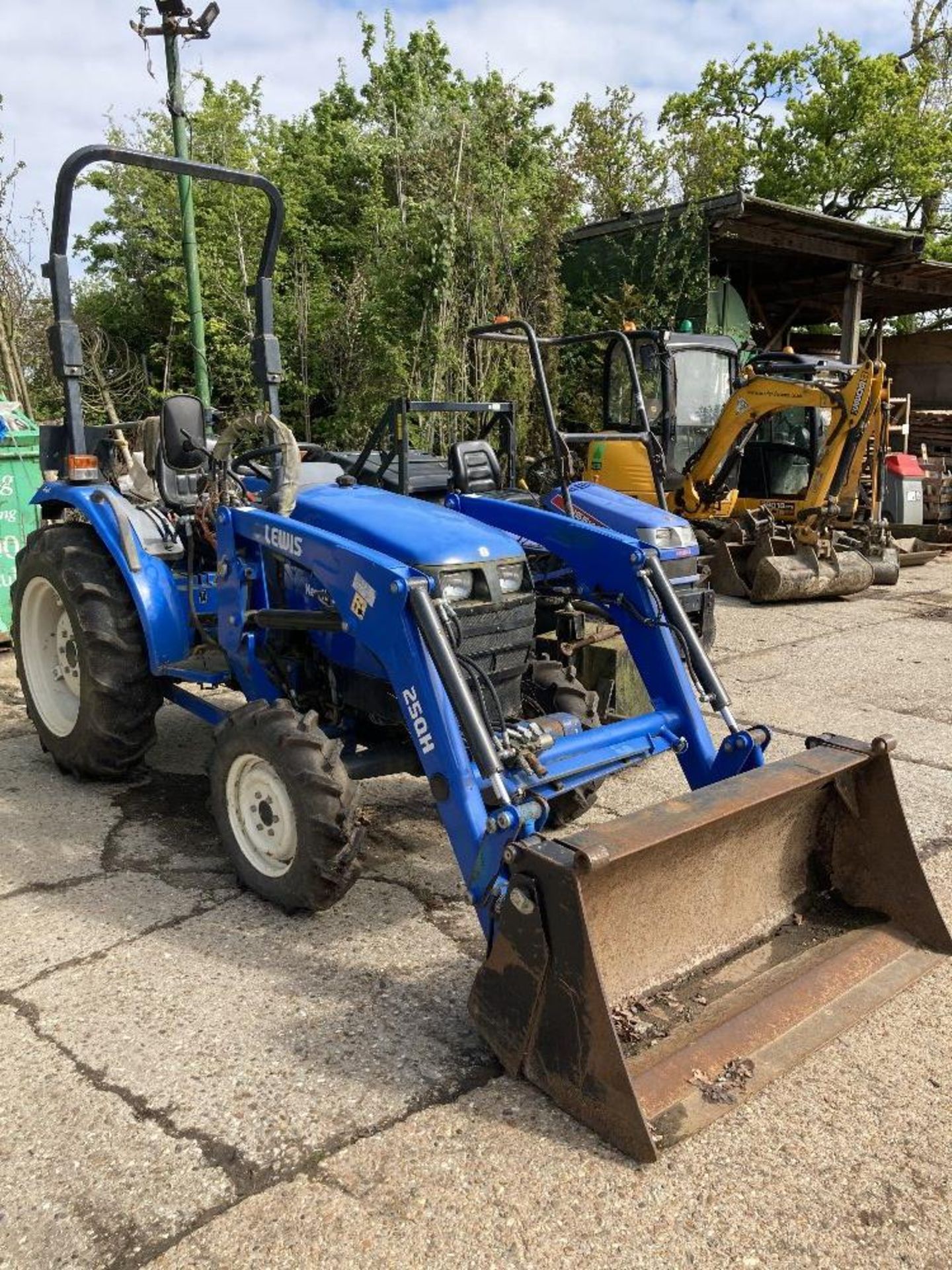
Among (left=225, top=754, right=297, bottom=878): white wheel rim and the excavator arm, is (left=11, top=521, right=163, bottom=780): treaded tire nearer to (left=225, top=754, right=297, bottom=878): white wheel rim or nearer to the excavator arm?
(left=225, top=754, right=297, bottom=878): white wheel rim

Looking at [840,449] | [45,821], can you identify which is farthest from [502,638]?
[840,449]

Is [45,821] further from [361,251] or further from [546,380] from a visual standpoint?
[361,251]

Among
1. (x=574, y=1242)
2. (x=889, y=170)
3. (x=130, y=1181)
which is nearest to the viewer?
(x=574, y=1242)

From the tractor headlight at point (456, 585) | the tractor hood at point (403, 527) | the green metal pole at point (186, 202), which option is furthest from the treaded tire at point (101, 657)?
the green metal pole at point (186, 202)

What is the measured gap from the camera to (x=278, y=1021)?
285 cm

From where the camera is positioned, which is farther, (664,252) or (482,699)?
(664,252)

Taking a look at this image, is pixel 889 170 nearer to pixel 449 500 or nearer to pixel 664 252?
pixel 664 252

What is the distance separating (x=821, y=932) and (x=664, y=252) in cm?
1262

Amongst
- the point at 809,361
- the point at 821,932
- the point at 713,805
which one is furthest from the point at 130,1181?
the point at 809,361

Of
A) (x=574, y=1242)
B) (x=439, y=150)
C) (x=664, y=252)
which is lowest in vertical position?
(x=574, y=1242)

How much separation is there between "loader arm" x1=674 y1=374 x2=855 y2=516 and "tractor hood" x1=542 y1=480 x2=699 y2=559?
4.59 m

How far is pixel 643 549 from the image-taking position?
3.88m

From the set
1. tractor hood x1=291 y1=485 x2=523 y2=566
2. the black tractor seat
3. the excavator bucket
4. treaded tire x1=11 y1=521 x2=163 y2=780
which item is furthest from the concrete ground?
the black tractor seat

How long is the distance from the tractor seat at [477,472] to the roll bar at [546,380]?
31cm
